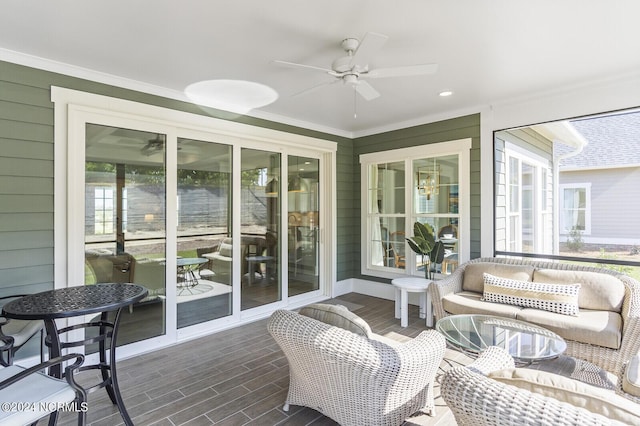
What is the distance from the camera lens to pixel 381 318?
456 centimetres

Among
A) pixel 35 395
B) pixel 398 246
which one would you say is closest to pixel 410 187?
pixel 398 246

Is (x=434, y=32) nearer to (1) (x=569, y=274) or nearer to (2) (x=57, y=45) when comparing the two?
(1) (x=569, y=274)

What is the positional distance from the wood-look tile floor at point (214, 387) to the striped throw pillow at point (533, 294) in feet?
2.64

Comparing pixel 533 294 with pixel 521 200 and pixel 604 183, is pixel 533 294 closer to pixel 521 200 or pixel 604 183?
pixel 604 183

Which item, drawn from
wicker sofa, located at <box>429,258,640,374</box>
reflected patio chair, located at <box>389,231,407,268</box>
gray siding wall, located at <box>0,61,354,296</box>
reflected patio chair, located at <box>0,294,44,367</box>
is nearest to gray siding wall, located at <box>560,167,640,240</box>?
wicker sofa, located at <box>429,258,640,374</box>

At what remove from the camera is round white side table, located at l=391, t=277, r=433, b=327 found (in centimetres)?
424

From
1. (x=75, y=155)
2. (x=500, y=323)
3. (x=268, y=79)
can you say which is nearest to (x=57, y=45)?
(x=75, y=155)

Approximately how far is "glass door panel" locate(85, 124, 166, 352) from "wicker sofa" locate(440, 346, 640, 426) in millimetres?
3384

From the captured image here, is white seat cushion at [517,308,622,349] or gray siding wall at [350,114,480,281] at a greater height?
gray siding wall at [350,114,480,281]

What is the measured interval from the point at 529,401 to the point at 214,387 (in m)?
2.52

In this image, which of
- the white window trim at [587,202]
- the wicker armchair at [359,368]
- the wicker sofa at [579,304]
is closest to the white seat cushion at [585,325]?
the wicker sofa at [579,304]

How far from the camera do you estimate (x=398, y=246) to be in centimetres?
555

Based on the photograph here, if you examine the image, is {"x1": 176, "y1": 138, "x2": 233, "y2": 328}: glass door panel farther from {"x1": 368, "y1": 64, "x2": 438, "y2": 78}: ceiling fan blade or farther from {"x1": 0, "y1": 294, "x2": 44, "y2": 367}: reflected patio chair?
{"x1": 368, "y1": 64, "x2": 438, "y2": 78}: ceiling fan blade

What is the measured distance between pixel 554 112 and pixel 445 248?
7.15ft
